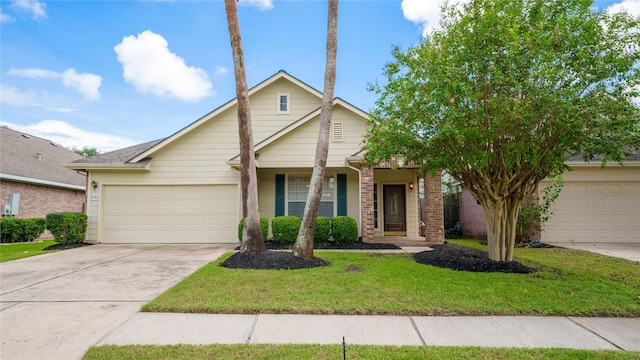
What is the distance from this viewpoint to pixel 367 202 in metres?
10.1

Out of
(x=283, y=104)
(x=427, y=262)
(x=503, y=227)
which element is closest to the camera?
(x=503, y=227)

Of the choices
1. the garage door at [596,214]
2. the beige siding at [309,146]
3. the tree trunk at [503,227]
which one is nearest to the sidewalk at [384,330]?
the tree trunk at [503,227]

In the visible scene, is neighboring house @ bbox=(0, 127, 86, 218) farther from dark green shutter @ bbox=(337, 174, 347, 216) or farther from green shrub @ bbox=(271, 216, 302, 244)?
dark green shutter @ bbox=(337, 174, 347, 216)

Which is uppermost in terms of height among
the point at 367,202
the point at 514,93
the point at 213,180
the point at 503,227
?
the point at 514,93

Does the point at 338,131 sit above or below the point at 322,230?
above

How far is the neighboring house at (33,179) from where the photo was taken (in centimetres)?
1408

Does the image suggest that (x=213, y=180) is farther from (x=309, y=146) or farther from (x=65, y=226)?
(x=65, y=226)

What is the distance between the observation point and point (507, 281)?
5.31 meters

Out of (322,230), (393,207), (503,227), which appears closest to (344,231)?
(322,230)

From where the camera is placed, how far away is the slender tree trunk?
705 cm

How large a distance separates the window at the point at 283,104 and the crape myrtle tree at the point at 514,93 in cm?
620

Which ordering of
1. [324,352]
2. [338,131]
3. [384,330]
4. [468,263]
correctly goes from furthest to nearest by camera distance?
[338,131] < [468,263] < [384,330] < [324,352]

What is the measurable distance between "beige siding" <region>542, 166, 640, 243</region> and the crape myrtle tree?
5.88 meters

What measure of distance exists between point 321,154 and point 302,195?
15.4 feet
